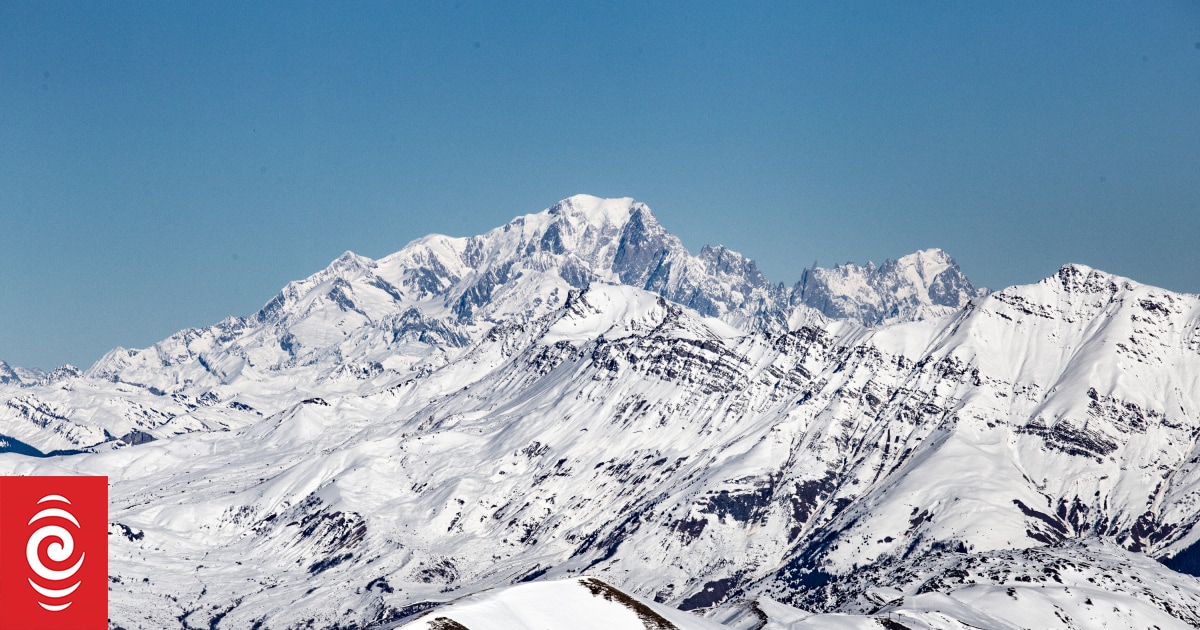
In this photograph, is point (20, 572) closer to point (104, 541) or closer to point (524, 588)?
point (104, 541)

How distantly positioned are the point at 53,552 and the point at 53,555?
0.26 meters

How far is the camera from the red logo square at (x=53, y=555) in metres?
94.9

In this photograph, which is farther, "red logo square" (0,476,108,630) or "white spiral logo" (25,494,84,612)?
"white spiral logo" (25,494,84,612)

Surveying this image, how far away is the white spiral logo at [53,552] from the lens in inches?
3755

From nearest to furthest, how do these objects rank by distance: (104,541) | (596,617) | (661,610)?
1. (104,541)
2. (596,617)
3. (661,610)

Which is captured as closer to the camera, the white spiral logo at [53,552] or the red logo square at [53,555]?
the red logo square at [53,555]

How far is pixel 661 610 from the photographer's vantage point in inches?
6949

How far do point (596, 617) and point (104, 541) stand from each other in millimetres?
79918

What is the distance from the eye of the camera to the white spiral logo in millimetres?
95375

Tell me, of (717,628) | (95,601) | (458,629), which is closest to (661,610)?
(717,628)

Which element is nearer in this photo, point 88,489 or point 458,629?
point 88,489

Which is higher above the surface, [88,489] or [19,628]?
[88,489]

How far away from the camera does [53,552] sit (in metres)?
96.0

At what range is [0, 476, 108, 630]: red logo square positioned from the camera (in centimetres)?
9488
